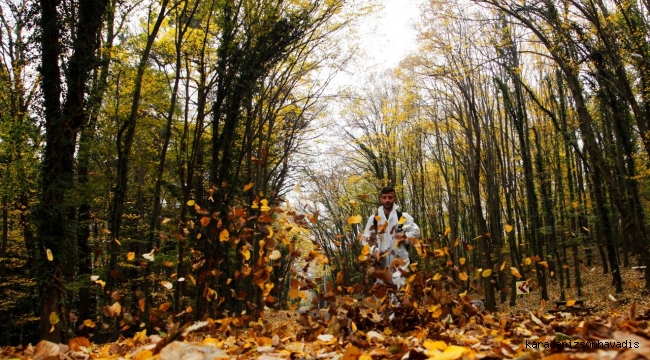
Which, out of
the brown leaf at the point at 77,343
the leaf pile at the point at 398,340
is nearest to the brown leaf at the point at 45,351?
the leaf pile at the point at 398,340

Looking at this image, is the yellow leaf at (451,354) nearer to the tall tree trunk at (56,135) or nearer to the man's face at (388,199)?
the man's face at (388,199)

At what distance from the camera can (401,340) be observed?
7.39 feet

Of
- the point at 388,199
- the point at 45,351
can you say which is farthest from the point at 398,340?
the point at 388,199

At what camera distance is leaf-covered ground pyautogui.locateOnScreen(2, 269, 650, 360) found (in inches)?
55.1

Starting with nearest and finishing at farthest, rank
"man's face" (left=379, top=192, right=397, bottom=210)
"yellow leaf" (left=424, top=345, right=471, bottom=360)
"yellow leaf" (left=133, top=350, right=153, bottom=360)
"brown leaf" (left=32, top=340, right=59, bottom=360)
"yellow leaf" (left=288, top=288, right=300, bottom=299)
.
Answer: "yellow leaf" (left=424, top=345, right=471, bottom=360) < "brown leaf" (left=32, top=340, right=59, bottom=360) < "yellow leaf" (left=133, top=350, right=153, bottom=360) < "yellow leaf" (left=288, top=288, right=300, bottom=299) < "man's face" (left=379, top=192, right=397, bottom=210)

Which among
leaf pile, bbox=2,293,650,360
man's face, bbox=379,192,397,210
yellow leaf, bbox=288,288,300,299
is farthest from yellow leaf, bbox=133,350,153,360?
man's face, bbox=379,192,397,210

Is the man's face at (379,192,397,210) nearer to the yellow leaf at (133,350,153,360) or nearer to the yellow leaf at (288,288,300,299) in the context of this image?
the yellow leaf at (288,288,300,299)

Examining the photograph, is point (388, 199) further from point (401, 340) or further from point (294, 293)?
point (401, 340)

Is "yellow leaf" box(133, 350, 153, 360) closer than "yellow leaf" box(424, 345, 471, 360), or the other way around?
"yellow leaf" box(424, 345, 471, 360)

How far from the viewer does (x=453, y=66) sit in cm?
1600

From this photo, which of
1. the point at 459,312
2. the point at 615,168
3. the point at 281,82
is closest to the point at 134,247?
the point at 281,82

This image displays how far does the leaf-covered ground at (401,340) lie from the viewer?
140 centimetres

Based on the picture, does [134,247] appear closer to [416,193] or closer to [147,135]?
[147,135]

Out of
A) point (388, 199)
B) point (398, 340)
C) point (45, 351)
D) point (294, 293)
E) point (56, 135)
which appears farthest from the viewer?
point (56, 135)
